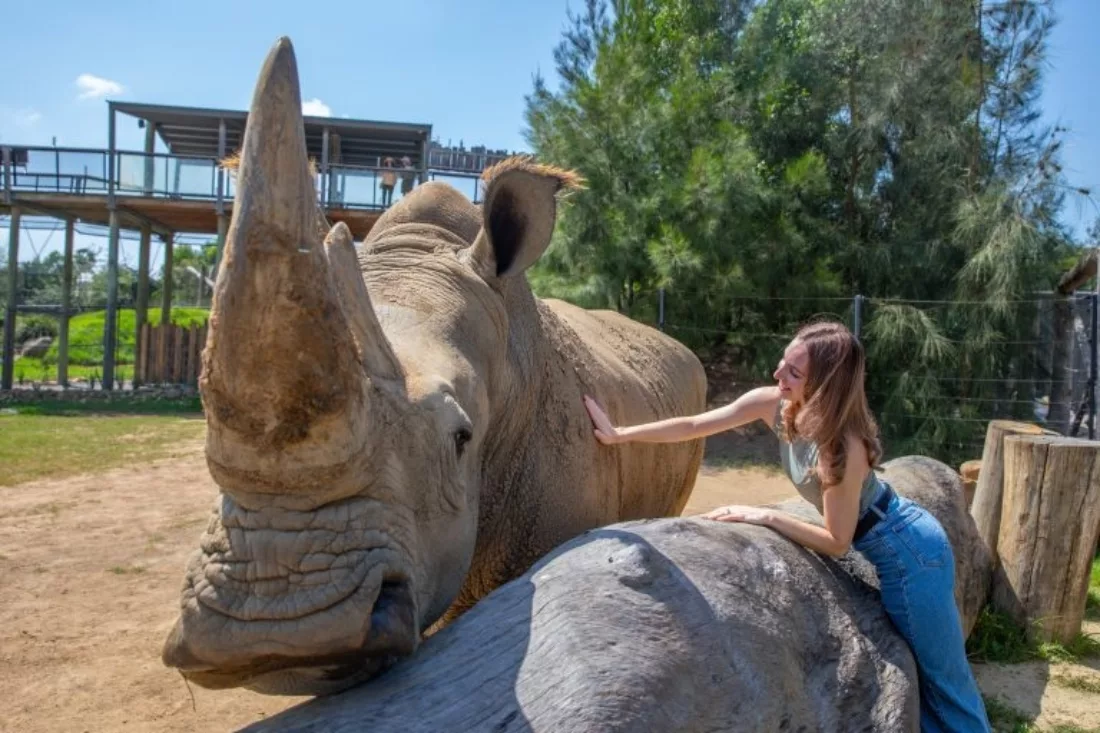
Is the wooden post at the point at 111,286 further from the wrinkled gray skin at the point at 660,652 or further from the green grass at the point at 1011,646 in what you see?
the wrinkled gray skin at the point at 660,652

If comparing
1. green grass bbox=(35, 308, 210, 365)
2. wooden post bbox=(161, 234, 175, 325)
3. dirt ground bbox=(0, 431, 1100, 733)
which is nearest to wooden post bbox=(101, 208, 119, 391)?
wooden post bbox=(161, 234, 175, 325)

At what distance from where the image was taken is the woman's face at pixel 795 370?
2889 millimetres

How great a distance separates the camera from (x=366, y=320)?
225 cm

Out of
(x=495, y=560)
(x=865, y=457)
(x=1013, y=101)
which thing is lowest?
(x=495, y=560)

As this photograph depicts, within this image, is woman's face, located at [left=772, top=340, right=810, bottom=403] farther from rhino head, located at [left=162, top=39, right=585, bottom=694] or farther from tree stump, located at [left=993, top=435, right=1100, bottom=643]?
tree stump, located at [left=993, top=435, right=1100, bottom=643]

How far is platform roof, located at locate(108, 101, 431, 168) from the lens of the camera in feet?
69.3

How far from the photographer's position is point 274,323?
178cm

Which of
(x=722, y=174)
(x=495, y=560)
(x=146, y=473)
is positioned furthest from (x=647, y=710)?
(x=722, y=174)

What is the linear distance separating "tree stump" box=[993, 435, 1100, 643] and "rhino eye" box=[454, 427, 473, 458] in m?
4.00

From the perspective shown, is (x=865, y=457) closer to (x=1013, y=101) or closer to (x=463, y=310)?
(x=463, y=310)

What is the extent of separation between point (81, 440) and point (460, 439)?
13.1 metres

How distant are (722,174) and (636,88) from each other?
2584mm

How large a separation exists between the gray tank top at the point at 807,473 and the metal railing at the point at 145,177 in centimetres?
1697

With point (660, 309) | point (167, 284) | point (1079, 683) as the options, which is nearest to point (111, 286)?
point (167, 284)
